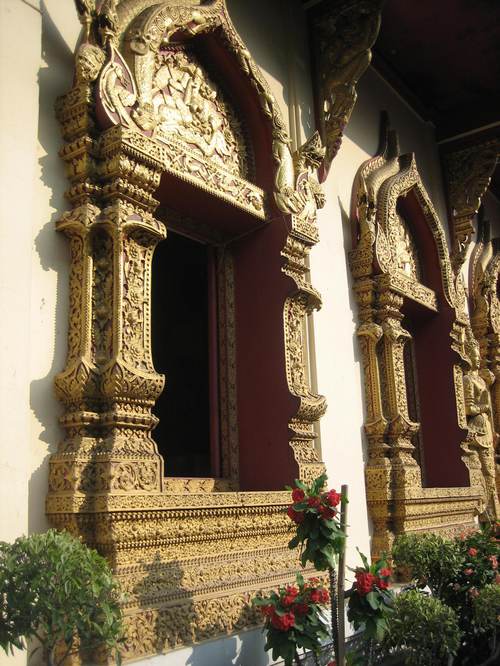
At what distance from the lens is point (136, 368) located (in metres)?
3.19

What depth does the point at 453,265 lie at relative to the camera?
7695 mm

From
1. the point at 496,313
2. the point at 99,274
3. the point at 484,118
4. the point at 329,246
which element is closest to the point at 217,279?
the point at 329,246

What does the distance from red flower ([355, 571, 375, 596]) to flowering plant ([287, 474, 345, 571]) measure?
0.29 meters

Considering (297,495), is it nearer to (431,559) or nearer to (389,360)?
(431,559)

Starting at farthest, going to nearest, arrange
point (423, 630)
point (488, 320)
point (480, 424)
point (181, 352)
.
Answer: point (488, 320) → point (480, 424) → point (181, 352) → point (423, 630)

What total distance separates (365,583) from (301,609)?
37 centimetres

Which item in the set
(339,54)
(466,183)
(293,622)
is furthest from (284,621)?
(466,183)

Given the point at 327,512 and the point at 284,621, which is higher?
the point at 327,512

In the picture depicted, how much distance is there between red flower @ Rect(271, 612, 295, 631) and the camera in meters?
3.01

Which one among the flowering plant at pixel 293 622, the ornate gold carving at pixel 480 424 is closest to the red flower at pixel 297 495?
the flowering plant at pixel 293 622

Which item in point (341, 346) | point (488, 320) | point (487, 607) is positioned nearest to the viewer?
point (487, 607)

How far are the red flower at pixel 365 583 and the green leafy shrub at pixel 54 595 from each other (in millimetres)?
1354

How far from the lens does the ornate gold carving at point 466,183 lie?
7855 millimetres

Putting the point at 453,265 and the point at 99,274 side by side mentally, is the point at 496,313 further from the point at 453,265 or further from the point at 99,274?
the point at 99,274
